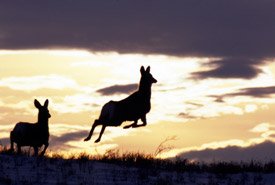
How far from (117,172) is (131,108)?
4941mm

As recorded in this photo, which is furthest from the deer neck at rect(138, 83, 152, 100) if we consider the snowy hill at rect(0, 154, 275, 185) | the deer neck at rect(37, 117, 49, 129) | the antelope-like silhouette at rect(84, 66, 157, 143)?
the deer neck at rect(37, 117, 49, 129)

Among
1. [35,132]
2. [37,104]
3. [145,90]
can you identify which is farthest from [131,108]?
[35,132]

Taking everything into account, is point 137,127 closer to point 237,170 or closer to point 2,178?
point 237,170

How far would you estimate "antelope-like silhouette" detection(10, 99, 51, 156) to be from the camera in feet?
57.4

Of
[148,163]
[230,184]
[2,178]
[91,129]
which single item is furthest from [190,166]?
[2,178]

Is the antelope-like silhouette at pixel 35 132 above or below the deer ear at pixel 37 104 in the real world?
below

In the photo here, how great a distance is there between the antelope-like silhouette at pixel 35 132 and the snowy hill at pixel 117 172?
101 inches

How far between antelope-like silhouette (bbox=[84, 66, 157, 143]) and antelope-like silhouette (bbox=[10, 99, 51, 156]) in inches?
63.1

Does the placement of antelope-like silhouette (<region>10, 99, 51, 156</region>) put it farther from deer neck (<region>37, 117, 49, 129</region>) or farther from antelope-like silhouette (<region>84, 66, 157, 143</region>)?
antelope-like silhouette (<region>84, 66, 157, 143</region>)

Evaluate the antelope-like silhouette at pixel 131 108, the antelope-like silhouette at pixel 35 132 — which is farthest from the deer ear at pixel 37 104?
the antelope-like silhouette at pixel 131 108

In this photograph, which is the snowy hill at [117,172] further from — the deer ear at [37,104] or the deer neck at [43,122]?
the deer ear at [37,104]

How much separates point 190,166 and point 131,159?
5.41 ft

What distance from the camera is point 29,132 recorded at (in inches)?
695

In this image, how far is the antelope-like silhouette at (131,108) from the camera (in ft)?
59.9
